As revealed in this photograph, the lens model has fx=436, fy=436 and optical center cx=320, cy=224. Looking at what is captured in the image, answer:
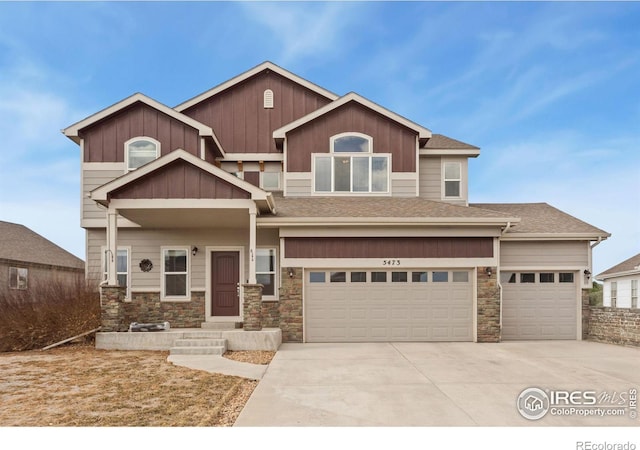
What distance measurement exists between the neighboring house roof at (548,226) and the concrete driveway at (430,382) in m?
3.23

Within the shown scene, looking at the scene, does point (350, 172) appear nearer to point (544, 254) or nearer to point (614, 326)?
point (544, 254)

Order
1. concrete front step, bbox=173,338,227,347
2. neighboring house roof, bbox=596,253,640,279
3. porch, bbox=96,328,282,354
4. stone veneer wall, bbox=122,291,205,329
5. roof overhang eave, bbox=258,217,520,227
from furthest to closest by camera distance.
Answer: neighboring house roof, bbox=596,253,640,279 → stone veneer wall, bbox=122,291,205,329 → roof overhang eave, bbox=258,217,520,227 → porch, bbox=96,328,282,354 → concrete front step, bbox=173,338,227,347

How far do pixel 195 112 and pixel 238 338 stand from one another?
8572mm

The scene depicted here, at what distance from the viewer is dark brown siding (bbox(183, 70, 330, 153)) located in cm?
1529

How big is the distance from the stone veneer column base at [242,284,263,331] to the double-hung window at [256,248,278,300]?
226cm

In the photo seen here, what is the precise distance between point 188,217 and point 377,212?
523 cm

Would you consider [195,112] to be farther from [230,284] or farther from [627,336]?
[627,336]

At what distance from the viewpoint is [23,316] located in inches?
450

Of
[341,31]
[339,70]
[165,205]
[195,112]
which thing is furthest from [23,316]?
[339,70]

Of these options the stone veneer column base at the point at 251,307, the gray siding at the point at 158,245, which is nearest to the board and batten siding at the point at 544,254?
the stone veneer column base at the point at 251,307

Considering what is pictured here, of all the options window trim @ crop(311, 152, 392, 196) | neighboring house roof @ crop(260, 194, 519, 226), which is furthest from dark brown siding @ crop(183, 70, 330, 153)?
neighboring house roof @ crop(260, 194, 519, 226)

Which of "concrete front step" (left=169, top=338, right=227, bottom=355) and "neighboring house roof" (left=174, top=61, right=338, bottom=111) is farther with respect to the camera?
"neighboring house roof" (left=174, top=61, right=338, bottom=111)

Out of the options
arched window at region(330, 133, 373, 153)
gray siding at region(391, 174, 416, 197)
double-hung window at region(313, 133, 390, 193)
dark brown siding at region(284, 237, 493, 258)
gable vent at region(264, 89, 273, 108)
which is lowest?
dark brown siding at region(284, 237, 493, 258)

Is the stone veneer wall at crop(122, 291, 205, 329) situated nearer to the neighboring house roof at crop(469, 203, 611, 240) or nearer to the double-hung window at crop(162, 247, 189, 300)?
the double-hung window at crop(162, 247, 189, 300)
